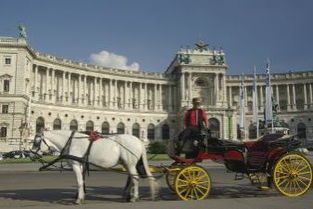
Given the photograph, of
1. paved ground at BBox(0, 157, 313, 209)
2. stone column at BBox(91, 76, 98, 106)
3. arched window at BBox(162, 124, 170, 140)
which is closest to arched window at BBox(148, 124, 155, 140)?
arched window at BBox(162, 124, 170, 140)

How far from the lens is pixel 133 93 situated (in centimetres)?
9744

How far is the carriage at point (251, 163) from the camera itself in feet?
36.9

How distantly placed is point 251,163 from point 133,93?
85742 millimetres

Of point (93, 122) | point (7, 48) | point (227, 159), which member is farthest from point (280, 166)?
point (93, 122)

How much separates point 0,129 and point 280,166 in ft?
211

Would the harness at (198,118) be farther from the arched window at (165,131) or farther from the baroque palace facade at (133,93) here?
the arched window at (165,131)

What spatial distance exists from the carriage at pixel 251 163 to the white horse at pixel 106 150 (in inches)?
40.4

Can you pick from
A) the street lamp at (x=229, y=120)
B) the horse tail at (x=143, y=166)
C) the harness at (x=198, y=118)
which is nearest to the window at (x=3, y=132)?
the street lamp at (x=229, y=120)

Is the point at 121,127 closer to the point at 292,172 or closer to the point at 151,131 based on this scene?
the point at 151,131

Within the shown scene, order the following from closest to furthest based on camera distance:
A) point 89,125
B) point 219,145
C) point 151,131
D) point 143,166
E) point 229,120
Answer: point 143,166 → point 219,145 → point 229,120 → point 89,125 → point 151,131

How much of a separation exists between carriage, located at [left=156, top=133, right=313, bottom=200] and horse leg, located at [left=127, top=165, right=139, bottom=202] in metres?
1.05

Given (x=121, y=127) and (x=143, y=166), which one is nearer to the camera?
(x=143, y=166)

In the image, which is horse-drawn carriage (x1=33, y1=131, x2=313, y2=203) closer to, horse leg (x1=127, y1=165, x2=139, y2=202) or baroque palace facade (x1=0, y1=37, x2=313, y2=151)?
horse leg (x1=127, y1=165, x2=139, y2=202)

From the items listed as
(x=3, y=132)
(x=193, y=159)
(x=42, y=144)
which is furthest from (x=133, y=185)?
(x=3, y=132)
